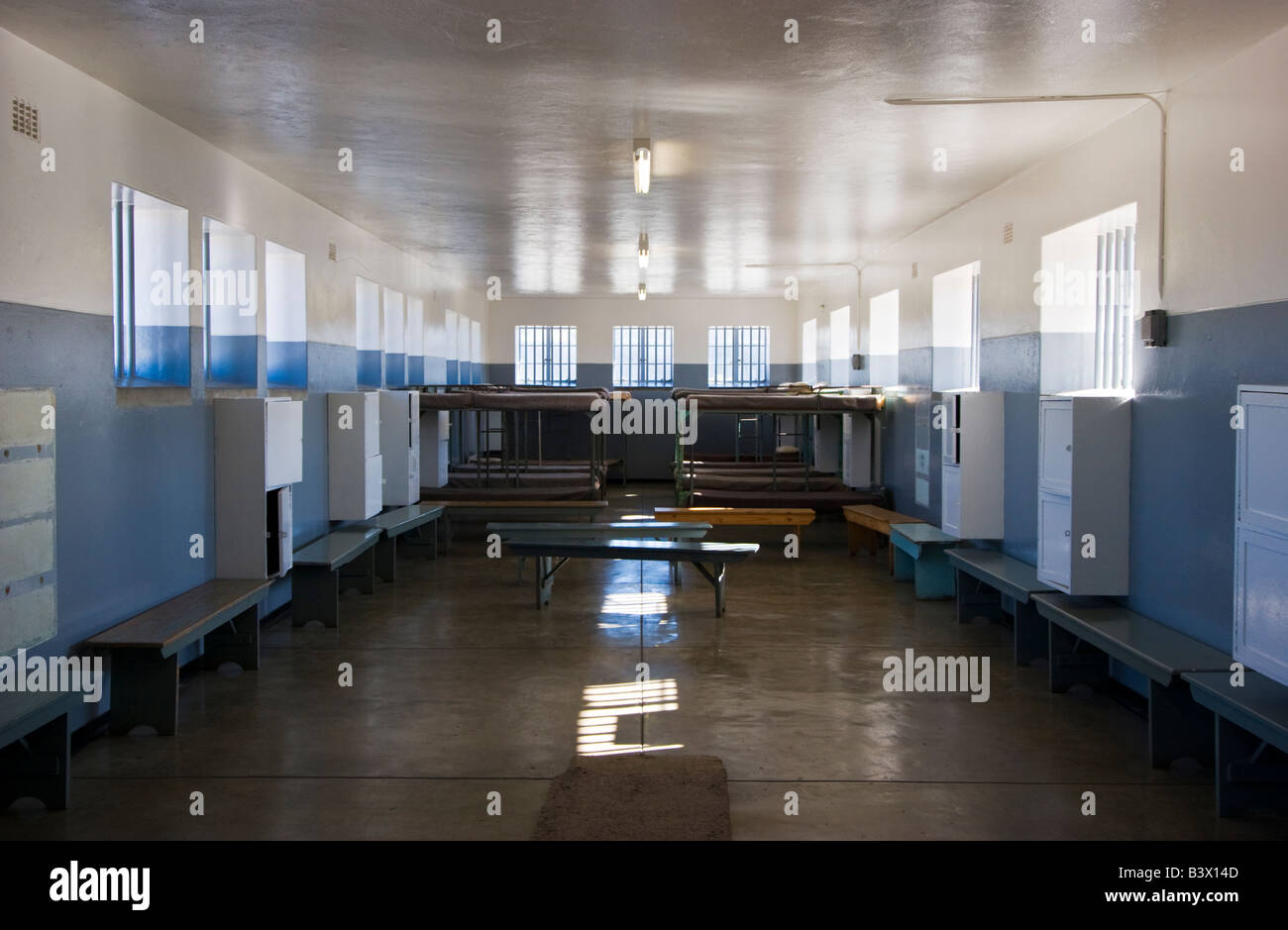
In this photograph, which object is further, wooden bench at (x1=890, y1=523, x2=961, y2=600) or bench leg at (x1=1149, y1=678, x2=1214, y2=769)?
wooden bench at (x1=890, y1=523, x2=961, y2=600)

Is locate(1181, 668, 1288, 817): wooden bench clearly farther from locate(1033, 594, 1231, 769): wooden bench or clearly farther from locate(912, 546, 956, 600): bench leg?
locate(912, 546, 956, 600): bench leg

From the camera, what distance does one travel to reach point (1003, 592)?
24.8ft

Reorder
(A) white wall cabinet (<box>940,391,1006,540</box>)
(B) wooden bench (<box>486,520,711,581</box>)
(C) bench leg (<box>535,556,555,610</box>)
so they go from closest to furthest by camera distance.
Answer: (A) white wall cabinet (<box>940,391,1006,540</box>)
(C) bench leg (<box>535,556,555,610</box>)
(B) wooden bench (<box>486,520,711,581</box>)

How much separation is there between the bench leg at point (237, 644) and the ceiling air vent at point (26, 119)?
9.84 feet

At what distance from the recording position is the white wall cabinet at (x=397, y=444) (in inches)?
418

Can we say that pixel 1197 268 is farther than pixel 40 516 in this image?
Yes

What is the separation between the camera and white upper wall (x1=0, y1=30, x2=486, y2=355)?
4695 millimetres

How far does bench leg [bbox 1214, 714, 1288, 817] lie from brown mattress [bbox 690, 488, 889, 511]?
7.18 m

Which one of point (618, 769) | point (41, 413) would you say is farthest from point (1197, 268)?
point (41, 413)

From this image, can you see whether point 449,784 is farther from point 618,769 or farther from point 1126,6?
point 1126,6

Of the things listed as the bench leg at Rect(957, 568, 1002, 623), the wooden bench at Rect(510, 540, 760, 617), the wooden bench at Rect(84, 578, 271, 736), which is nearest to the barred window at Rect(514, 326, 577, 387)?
the wooden bench at Rect(510, 540, 760, 617)

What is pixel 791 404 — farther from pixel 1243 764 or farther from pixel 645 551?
pixel 1243 764
